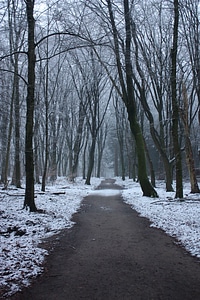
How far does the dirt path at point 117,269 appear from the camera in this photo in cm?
386

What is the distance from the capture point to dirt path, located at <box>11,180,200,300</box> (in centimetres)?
386

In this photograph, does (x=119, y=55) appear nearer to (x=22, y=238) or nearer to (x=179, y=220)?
(x=179, y=220)

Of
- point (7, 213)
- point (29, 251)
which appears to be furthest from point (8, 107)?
point (29, 251)

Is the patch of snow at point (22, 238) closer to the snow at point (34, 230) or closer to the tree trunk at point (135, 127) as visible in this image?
the snow at point (34, 230)

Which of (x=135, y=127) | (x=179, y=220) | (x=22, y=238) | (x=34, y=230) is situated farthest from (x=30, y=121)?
(x=135, y=127)

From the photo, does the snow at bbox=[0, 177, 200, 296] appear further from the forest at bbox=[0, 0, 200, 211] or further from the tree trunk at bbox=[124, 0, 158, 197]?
the tree trunk at bbox=[124, 0, 158, 197]

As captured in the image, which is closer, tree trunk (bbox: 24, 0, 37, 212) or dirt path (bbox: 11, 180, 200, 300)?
dirt path (bbox: 11, 180, 200, 300)

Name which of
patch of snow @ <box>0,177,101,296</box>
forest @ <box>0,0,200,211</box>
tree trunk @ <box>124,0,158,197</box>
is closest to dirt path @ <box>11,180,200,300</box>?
patch of snow @ <box>0,177,101,296</box>

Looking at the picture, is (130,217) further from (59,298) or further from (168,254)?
(59,298)

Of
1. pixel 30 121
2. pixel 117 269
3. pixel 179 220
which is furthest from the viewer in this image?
pixel 30 121

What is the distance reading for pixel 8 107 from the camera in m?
19.0

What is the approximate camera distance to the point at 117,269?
15.8 feet

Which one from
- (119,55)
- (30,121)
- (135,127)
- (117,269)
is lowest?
(117,269)

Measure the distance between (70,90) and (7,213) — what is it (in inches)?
905
